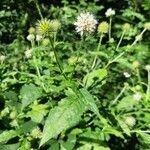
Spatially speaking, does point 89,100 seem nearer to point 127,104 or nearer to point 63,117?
point 63,117

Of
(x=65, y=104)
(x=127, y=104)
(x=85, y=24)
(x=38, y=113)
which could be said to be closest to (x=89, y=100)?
(x=65, y=104)

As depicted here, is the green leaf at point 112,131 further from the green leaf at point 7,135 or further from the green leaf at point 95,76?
the green leaf at point 7,135

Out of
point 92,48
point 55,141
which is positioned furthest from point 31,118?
point 92,48

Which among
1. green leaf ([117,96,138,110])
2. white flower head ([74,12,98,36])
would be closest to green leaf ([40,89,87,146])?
white flower head ([74,12,98,36])

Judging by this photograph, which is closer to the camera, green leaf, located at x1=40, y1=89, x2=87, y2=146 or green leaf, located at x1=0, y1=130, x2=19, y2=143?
green leaf, located at x1=40, y1=89, x2=87, y2=146

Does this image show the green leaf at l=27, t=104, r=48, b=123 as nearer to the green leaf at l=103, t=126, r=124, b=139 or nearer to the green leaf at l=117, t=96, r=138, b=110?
the green leaf at l=103, t=126, r=124, b=139

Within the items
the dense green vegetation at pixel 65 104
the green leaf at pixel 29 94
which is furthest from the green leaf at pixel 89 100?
the green leaf at pixel 29 94

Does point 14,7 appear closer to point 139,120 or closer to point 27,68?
point 27,68

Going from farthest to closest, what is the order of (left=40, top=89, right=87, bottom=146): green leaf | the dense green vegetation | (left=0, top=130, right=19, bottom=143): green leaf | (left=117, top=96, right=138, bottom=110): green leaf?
1. (left=117, top=96, right=138, bottom=110): green leaf
2. (left=0, top=130, right=19, bottom=143): green leaf
3. the dense green vegetation
4. (left=40, top=89, right=87, bottom=146): green leaf
